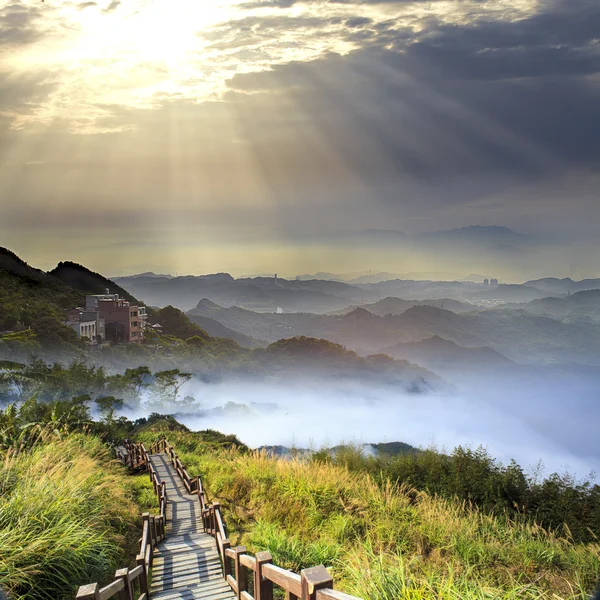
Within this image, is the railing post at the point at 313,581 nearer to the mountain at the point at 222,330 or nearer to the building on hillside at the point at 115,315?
the building on hillside at the point at 115,315

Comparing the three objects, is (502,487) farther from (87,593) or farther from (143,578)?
→ (87,593)

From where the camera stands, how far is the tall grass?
4859 millimetres

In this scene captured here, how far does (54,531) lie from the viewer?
17.9 ft

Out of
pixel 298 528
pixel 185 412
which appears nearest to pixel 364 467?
pixel 298 528

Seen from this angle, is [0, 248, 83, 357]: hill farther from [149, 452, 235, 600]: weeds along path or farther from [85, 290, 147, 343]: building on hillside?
Answer: [149, 452, 235, 600]: weeds along path

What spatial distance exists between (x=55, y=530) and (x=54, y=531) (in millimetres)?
16

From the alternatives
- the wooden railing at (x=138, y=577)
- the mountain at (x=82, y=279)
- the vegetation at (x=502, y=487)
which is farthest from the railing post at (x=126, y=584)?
the mountain at (x=82, y=279)

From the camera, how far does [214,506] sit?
820 centimetres

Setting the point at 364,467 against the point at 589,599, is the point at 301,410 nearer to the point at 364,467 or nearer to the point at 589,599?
the point at 364,467

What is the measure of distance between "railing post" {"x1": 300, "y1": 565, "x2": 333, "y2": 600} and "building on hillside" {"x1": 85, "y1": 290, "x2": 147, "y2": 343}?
87.5 meters

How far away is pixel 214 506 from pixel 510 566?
4.55m

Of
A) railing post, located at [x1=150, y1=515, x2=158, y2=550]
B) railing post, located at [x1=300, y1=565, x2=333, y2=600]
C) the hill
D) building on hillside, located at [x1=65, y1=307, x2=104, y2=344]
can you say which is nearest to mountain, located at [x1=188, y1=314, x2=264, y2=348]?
the hill

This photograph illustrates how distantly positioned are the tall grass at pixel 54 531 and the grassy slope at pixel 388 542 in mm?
2241

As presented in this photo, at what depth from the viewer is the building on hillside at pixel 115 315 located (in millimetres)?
85438
